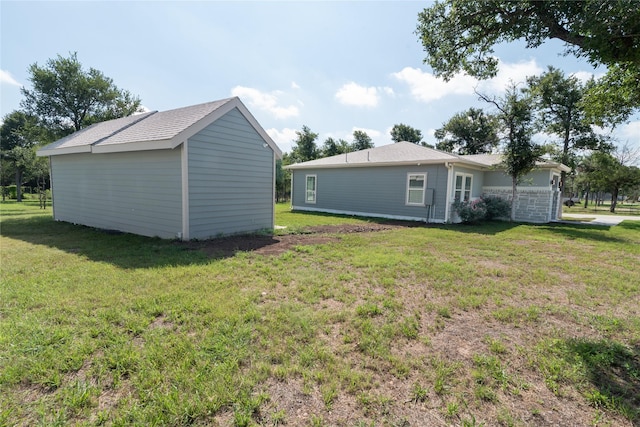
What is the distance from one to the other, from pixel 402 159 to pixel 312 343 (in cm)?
1107

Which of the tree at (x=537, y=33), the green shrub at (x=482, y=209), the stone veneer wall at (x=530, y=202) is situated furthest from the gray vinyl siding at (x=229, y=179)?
the stone veneer wall at (x=530, y=202)

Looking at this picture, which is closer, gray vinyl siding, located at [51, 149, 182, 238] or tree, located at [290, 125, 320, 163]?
gray vinyl siding, located at [51, 149, 182, 238]

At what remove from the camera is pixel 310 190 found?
16312 mm

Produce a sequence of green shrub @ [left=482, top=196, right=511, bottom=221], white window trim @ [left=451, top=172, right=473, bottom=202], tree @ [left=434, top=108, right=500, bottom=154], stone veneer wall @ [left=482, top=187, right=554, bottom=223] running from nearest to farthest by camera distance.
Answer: white window trim @ [left=451, top=172, right=473, bottom=202], green shrub @ [left=482, top=196, right=511, bottom=221], stone veneer wall @ [left=482, top=187, right=554, bottom=223], tree @ [left=434, top=108, right=500, bottom=154]

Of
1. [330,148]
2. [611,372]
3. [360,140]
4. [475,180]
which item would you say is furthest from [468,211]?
[360,140]

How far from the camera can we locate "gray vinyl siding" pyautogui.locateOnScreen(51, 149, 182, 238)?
7.02m

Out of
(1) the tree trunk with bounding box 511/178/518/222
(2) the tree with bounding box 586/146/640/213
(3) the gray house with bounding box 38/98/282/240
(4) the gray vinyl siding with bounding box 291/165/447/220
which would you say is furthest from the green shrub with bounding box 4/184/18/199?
(2) the tree with bounding box 586/146/640/213

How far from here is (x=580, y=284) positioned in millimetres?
4512

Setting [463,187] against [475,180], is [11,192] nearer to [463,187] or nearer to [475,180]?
[463,187]

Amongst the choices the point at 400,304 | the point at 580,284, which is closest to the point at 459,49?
the point at 400,304

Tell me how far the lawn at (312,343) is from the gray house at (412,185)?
6.91 metres

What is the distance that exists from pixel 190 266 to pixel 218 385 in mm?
3158

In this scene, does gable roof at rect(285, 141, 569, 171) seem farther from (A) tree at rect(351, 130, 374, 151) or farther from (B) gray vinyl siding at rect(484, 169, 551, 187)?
(A) tree at rect(351, 130, 374, 151)

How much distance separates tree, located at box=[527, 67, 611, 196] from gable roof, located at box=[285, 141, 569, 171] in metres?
7.97
